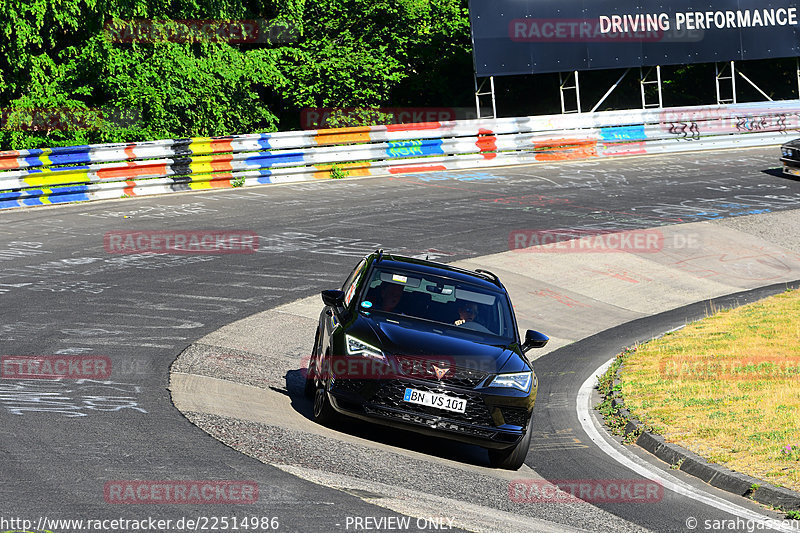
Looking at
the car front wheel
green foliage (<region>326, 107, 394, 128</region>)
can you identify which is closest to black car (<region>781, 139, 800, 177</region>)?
green foliage (<region>326, 107, 394, 128</region>)

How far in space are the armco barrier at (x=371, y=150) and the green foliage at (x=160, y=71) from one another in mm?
3205

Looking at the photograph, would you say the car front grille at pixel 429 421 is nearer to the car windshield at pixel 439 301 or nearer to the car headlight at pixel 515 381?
the car headlight at pixel 515 381

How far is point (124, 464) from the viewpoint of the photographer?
6.97 meters

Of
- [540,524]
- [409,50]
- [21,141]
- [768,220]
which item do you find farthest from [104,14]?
[540,524]

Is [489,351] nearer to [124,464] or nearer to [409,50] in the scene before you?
[124,464]

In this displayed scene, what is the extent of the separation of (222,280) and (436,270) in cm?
687

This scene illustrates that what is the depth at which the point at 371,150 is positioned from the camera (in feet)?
89.9

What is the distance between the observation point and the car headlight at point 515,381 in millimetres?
8594

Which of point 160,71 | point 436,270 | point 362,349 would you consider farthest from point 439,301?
point 160,71

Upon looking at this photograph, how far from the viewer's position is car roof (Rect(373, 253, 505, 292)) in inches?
396

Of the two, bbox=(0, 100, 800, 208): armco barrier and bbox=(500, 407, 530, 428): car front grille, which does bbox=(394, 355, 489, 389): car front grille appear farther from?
bbox=(0, 100, 800, 208): armco barrier

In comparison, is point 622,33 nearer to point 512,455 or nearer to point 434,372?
point 512,455

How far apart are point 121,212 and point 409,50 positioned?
55.3ft

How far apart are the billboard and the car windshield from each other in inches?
880
